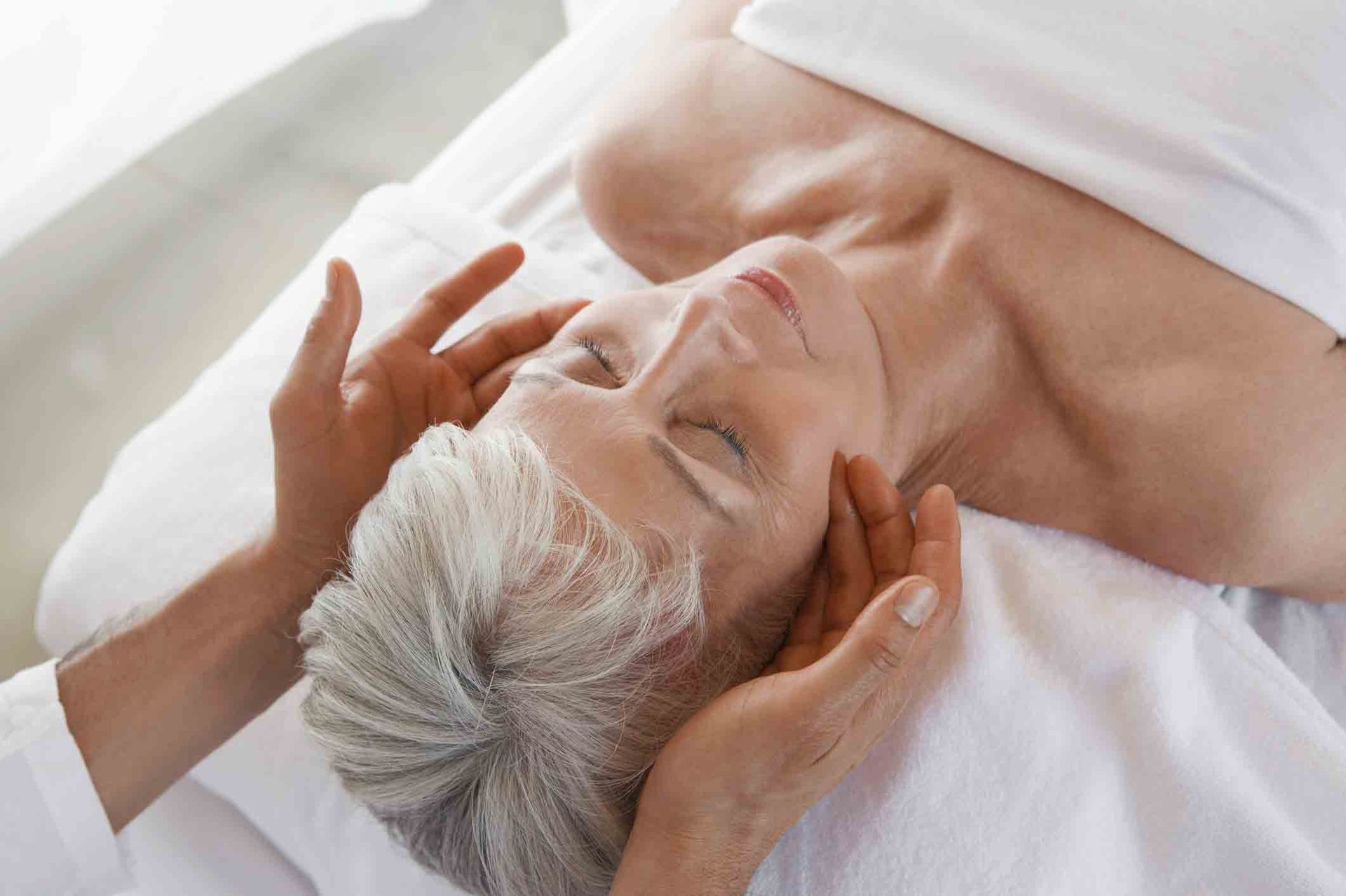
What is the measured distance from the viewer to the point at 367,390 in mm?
1256

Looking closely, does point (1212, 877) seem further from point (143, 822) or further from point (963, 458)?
point (143, 822)

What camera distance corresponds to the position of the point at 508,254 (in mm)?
1386

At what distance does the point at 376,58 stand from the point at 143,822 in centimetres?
167

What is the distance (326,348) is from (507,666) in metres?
0.41

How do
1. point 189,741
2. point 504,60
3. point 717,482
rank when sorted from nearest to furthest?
point 717,482 → point 189,741 → point 504,60

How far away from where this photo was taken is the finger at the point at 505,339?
4.37 ft

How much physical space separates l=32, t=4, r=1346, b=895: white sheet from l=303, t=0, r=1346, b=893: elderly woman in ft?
0.38

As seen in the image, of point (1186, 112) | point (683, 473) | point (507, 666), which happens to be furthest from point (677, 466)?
point (1186, 112)

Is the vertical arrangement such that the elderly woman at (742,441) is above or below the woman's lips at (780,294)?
below

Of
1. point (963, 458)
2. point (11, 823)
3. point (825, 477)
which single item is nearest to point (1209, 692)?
point (963, 458)

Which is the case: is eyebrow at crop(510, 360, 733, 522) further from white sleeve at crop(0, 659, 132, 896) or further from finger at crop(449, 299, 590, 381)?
white sleeve at crop(0, 659, 132, 896)

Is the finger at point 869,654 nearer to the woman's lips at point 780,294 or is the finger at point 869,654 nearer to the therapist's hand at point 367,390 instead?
the woman's lips at point 780,294

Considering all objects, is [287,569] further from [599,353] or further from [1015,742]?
[1015,742]

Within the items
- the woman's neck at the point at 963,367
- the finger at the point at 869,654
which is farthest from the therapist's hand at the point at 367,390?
the finger at the point at 869,654
